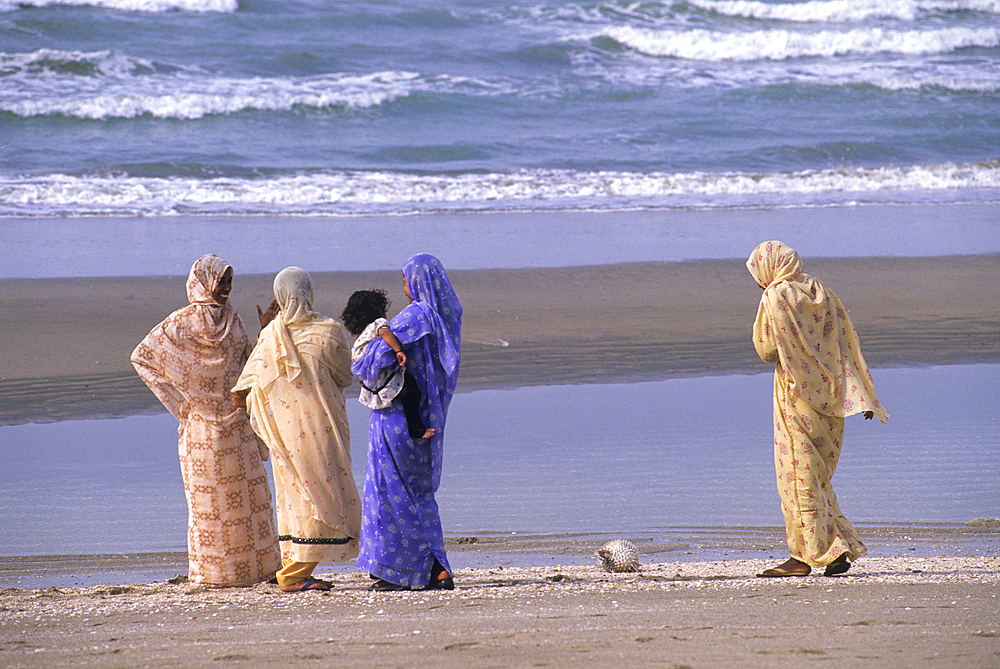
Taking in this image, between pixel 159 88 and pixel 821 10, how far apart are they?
18.1m

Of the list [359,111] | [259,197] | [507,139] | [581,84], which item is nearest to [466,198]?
[259,197]

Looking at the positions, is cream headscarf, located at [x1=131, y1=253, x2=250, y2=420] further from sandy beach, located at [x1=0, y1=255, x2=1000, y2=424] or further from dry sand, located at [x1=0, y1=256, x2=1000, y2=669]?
sandy beach, located at [x1=0, y1=255, x2=1000, y2=424]

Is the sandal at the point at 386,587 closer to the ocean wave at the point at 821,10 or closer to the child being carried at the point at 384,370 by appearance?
the child being carried at the point at 384,370

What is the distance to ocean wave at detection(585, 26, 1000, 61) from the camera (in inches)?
1001

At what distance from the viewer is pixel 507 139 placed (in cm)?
1797

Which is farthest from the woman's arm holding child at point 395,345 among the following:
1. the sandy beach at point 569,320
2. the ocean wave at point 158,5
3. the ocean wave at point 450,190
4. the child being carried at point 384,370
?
the ocean wave at point 158,5

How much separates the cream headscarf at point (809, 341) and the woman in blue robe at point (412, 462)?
1.27 meters

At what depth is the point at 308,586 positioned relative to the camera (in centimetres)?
390

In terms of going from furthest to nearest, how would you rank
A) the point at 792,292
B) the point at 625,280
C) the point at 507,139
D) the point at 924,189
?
the point at 507,139, the point at 924,189, the point at 625,280, the point at 792,292

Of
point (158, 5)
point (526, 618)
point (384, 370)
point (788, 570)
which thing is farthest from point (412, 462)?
point (158, 5)

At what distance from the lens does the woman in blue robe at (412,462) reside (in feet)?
12.6

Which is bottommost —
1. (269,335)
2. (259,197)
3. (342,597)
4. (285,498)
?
(342,597)

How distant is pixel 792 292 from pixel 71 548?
3192mm

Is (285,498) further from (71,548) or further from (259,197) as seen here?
(259,197)
